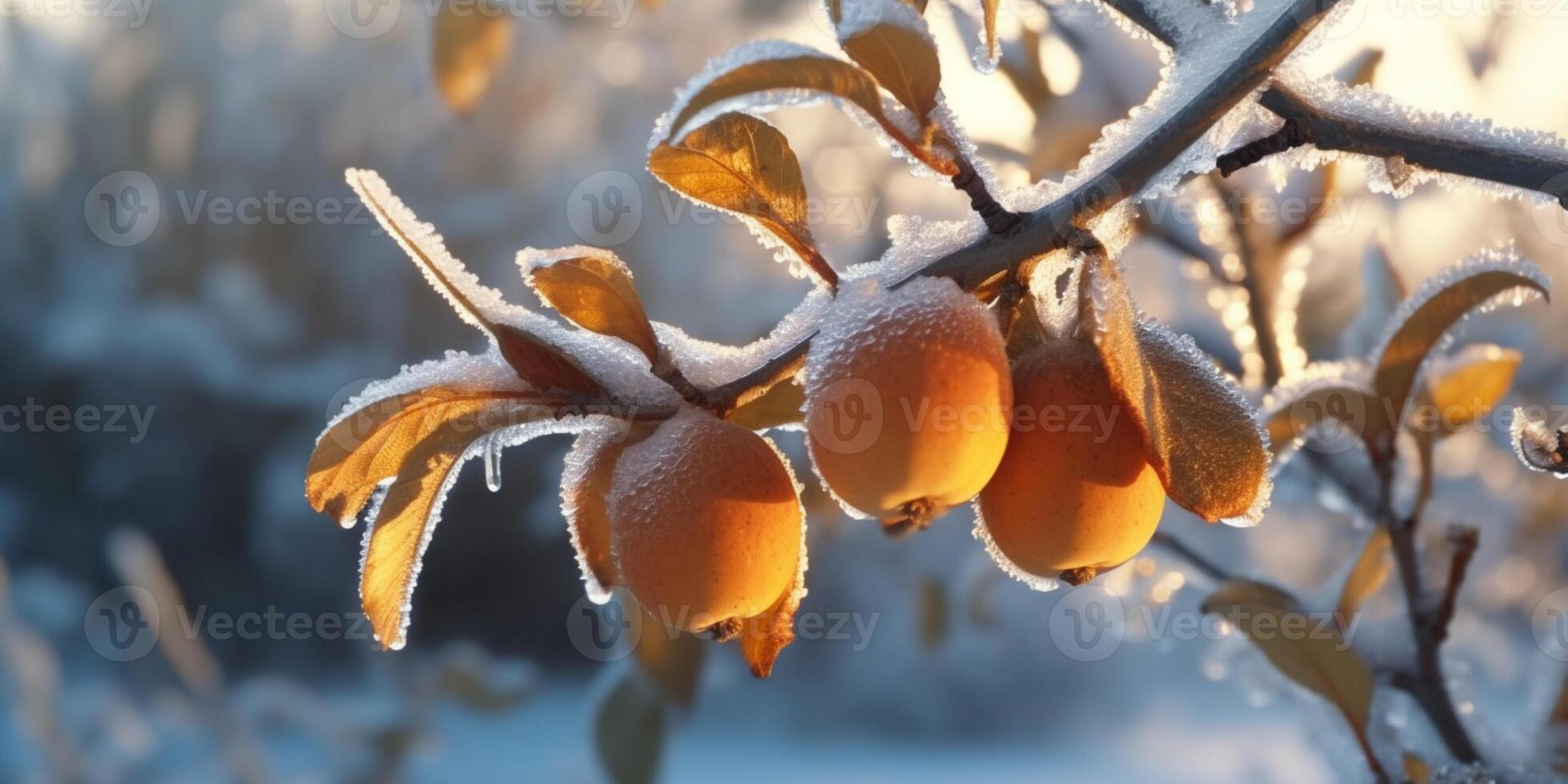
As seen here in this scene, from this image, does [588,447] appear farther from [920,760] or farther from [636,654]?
[920,760]

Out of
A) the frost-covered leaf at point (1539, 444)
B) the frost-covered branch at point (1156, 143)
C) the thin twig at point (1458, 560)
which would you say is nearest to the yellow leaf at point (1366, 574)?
the thin twig at point (1458, 560)

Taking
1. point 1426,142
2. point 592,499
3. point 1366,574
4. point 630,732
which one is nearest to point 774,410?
point 592,499

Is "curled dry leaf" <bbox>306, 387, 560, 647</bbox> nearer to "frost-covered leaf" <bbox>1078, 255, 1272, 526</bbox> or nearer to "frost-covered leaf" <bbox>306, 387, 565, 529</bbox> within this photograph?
"frost-covered leaf" <bbox>306, 387, 565, 529</bbox>

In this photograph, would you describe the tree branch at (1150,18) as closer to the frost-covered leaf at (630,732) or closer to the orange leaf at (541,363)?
the orange leaf at (541,363)

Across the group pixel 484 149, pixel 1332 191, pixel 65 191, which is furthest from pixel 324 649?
pixel 1332 191

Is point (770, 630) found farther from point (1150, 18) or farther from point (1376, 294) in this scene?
point (1376, 294)

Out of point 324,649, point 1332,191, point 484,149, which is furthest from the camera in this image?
point 484,149
